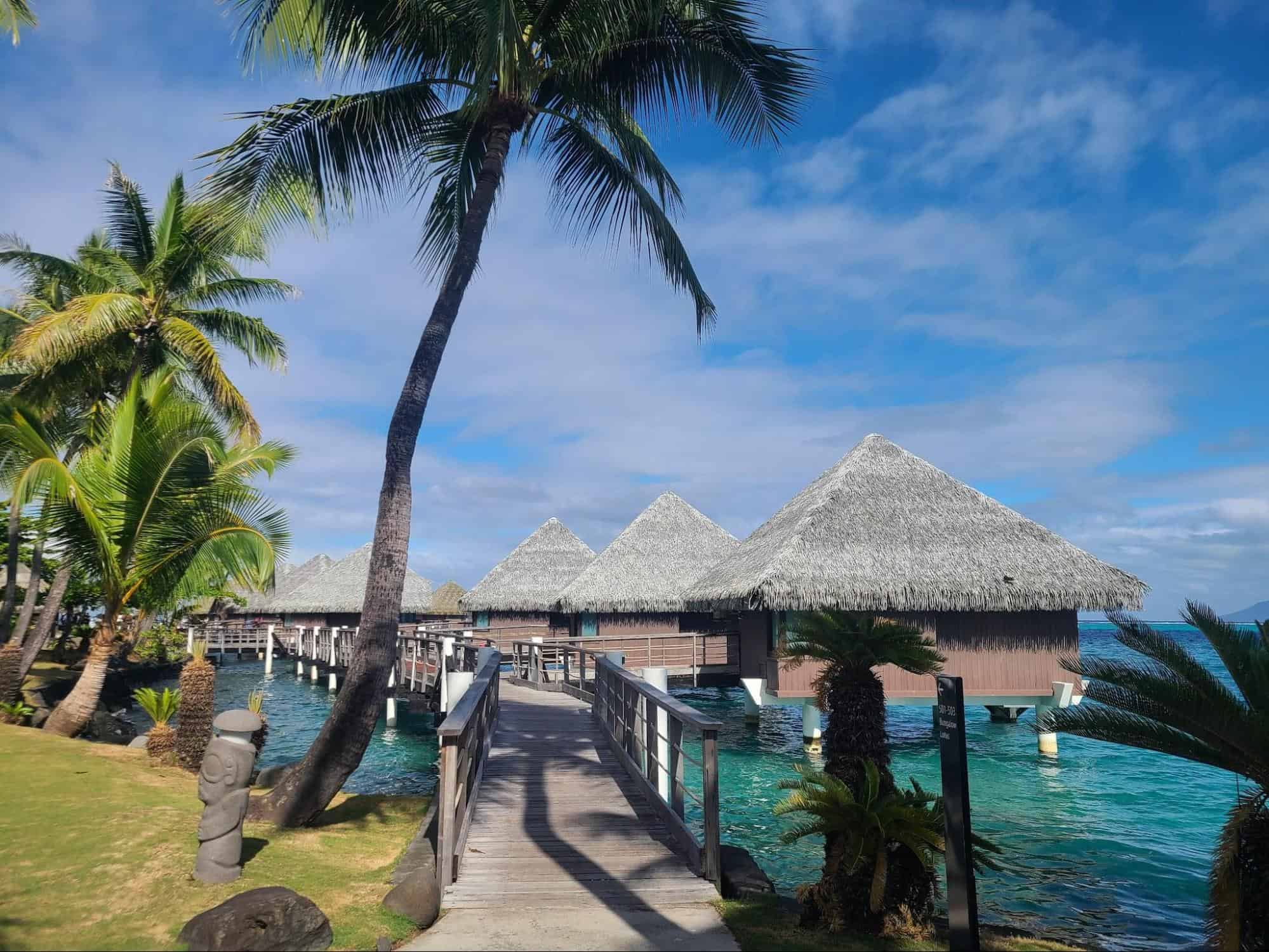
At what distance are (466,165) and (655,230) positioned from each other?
2640mm

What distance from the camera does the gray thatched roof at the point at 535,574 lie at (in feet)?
108

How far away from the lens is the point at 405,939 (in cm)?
558

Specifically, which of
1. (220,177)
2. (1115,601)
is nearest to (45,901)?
(220,177)

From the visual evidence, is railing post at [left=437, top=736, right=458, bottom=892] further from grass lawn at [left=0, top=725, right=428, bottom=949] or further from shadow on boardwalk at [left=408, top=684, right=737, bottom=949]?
grass lawn at [left=0, top=725, right=428, bottom=949]

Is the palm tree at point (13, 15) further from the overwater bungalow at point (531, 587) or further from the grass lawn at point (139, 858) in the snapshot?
the overwater bungalow at point (531, 587)

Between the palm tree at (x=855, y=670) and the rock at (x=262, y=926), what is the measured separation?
14.7 ft

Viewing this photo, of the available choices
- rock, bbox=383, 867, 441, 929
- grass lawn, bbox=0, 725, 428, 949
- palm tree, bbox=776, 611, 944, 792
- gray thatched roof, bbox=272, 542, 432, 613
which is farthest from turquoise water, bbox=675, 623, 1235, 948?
gray thatched roof, bbox=272, 542, 432, 613

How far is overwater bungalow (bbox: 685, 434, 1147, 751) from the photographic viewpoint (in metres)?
19.5

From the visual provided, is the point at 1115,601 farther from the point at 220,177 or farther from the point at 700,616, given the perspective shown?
the point at 220,177

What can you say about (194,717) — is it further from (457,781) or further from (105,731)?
(457,781)

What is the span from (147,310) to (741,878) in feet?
58.4

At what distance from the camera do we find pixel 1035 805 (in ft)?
52.0

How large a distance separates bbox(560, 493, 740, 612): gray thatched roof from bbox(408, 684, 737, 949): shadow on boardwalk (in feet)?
59.5

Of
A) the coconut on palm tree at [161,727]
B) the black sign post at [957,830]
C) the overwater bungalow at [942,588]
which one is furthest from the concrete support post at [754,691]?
the black sign post at [957,830]
